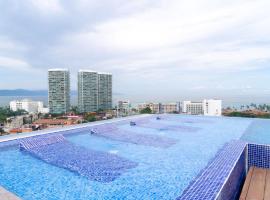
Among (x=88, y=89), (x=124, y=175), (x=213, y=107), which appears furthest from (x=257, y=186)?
(x=88, y=89)

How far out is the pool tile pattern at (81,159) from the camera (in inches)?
188

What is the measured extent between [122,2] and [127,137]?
4.89 metres

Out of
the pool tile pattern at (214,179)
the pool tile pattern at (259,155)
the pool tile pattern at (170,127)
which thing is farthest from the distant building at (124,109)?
the pool tile pattern at (214,179)

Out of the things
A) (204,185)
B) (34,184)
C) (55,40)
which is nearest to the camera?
(204,185)

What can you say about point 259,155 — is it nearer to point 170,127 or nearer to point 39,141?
point 170,127

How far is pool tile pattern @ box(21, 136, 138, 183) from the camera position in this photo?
15.7 ft

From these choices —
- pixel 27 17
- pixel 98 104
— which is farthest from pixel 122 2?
pixel 98 104

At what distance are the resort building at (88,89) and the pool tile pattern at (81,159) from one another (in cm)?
3563

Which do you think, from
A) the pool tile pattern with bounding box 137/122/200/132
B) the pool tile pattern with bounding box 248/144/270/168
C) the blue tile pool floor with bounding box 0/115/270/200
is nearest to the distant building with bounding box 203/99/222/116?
the pool tile pattern with bounding box 137/122/200/132

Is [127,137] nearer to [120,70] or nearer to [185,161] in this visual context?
[185,161]

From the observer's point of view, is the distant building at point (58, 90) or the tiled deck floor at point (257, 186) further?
the distant building at point (58, 90)

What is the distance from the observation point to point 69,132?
861 centimetres

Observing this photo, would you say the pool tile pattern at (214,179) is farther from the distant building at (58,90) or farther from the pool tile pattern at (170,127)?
the distant building at (58,90)

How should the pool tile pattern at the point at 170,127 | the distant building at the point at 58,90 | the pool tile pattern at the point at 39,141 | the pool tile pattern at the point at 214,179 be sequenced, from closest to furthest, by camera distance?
the pool tile pattern at the point at 214,179 < the pool tile pattern at the point at 39,141 < the pool tile pattern at the point at 170,127 < the distant building at the point at 58,90
